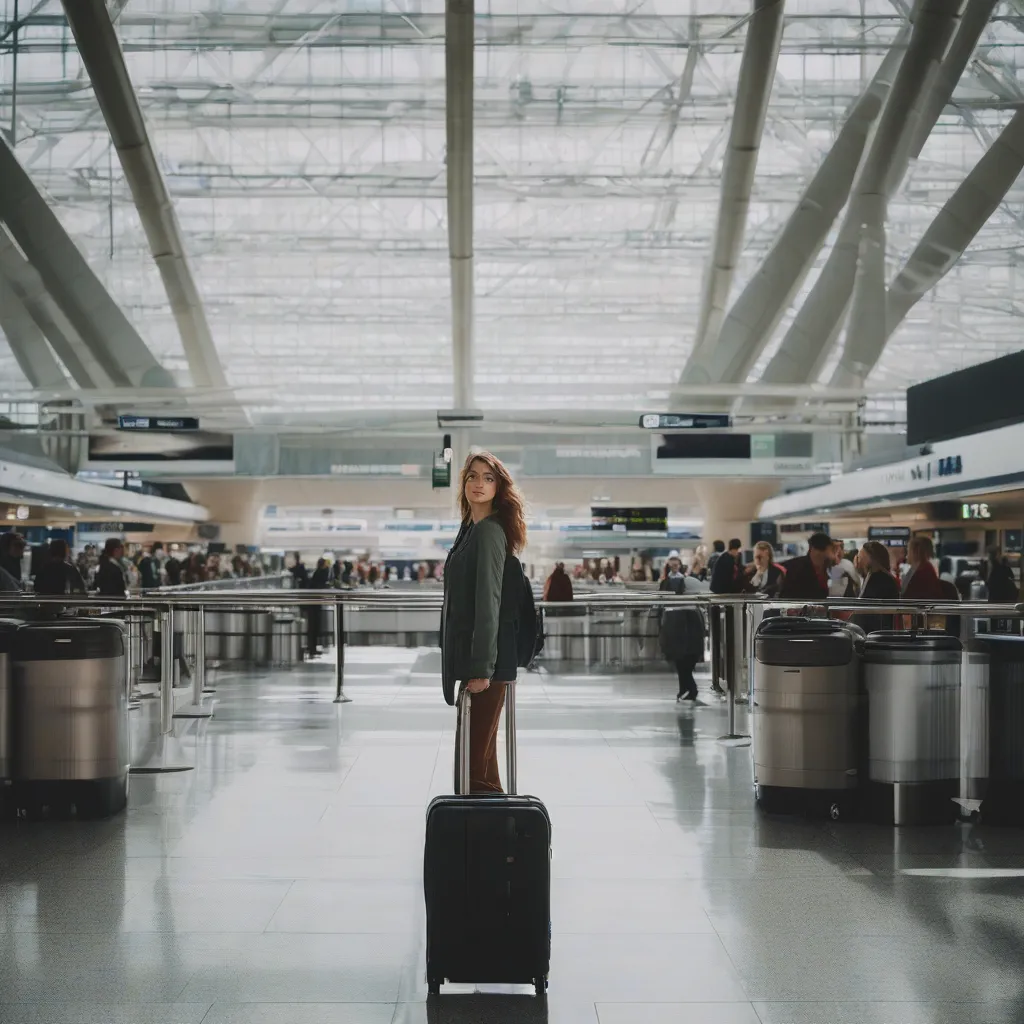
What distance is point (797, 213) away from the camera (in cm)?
2409

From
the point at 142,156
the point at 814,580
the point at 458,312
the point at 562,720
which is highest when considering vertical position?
the point at 142,156

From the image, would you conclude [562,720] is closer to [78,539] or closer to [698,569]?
[698,569]

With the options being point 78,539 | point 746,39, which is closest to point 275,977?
point 746,39

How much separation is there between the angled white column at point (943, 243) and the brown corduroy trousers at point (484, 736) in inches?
677

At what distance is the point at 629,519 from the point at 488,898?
95.8ft

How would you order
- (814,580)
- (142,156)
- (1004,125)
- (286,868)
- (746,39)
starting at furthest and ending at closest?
(142,156), (1004,125), (746,39), (814,580), (286,868)

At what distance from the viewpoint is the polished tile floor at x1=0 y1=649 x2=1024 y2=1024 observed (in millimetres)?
4148

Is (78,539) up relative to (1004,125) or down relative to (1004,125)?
down

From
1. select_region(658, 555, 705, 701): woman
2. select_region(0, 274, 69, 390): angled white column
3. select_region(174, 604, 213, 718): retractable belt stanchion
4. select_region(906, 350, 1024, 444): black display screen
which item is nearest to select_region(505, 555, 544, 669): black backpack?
select_region(906, 350, 1024, 444): black display screen

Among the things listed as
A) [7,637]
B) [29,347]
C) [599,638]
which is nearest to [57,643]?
[7,637]

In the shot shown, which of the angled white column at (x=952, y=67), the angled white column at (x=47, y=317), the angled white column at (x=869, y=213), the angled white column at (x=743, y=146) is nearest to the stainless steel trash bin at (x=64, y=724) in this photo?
the angled white column at (x=743, y=146)

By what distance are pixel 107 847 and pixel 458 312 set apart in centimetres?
2164

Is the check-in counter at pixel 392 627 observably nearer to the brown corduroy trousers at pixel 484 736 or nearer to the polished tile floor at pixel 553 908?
the polished tile floor at pixel 553 908

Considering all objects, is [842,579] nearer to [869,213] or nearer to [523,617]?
[869,213]
